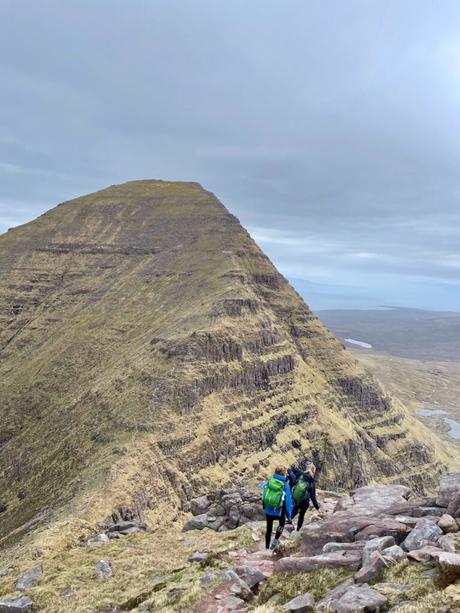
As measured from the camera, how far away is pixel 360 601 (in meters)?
14.5

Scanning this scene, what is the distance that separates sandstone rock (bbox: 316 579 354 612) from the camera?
49.9ft

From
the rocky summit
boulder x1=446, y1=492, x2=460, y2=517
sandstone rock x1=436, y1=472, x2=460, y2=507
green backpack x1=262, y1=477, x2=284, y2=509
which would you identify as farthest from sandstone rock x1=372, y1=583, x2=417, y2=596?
the rocky summit

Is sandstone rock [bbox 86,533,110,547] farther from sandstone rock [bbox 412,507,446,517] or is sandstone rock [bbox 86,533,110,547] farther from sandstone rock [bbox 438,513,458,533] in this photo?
sandstone rock [bbox 438,513,458,533]

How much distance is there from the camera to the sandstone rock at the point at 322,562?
1819 cm

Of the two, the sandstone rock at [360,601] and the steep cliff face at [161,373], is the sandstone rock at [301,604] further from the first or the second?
the steep cliff face at [161,373]

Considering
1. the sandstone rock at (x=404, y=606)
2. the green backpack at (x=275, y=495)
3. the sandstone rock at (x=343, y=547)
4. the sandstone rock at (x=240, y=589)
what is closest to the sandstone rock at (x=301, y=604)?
the sandstone rock at (x=404, y=606)

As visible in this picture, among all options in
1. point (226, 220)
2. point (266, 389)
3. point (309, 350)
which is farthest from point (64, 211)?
point (266, 389)

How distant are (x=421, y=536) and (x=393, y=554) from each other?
187cm

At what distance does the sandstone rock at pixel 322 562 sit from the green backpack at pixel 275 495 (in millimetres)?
3081

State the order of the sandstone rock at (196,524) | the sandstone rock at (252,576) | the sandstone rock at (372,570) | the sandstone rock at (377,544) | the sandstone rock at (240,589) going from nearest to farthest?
the sandstone rock at (372,570)
the sandstone rock at (377,544)
the sandstone rock at (240,589)
the sandstone rock at (252,576)
the sandstone rock at (196,524)

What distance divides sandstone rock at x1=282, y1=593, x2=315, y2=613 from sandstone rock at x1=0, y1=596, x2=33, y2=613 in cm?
1824

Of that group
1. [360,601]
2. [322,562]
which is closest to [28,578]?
[322,562]

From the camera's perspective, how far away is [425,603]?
44.1ft

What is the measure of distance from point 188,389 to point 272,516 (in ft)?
194
